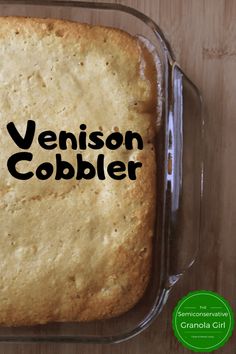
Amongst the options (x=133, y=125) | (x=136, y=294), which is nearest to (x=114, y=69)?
(x=133, y=125)

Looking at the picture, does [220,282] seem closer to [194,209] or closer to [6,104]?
[194,209]

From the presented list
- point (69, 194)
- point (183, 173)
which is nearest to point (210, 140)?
point (183, 173)

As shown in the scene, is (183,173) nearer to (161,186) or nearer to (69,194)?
(161,186)

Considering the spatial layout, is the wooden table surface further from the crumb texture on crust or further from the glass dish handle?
the crumb texture on crust

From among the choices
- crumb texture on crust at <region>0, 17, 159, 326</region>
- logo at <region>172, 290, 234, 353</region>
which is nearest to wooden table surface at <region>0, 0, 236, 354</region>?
logo at <region>172, 290, 234, 353</region>

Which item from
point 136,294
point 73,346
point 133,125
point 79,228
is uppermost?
point 133,125

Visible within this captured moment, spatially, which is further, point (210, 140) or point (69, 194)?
point (210, 140)
